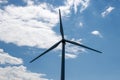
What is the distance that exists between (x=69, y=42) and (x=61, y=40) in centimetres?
277

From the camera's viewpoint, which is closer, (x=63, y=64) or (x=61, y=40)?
(x=63, y=64)

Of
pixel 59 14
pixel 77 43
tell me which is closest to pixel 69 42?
pixel 77 43

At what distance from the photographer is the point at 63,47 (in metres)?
106

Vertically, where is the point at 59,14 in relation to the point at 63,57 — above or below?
above

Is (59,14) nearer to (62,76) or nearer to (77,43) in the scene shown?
(77,43)

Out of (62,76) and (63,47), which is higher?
(63,47)

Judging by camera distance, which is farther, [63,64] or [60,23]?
[60,23]

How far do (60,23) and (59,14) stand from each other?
3554 mm

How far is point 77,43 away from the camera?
10700 cm

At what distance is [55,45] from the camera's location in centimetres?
10969

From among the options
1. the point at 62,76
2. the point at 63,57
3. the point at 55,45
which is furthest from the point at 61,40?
the point at 62,76

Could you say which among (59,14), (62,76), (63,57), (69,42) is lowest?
(62,76)

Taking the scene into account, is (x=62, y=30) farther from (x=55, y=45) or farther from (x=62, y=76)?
(x=62, y=76)

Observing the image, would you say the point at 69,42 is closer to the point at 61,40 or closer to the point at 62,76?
the point at 61,40
